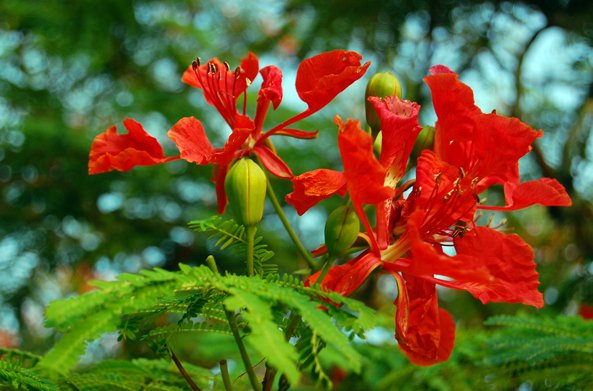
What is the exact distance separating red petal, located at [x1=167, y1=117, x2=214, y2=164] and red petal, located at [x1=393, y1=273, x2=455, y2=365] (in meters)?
0.33

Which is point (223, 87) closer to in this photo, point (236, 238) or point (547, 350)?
point (236, 238)

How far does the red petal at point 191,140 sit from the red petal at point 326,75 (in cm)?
16

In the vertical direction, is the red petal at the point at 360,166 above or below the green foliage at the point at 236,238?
above

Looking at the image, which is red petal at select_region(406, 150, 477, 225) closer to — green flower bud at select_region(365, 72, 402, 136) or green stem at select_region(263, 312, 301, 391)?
green flower bud at select_region(365, 72, 402, 136)

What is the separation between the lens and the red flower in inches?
41.8

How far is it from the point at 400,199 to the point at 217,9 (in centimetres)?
392

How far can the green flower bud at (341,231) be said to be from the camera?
3.28ft

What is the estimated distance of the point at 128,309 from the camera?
762 millimetres

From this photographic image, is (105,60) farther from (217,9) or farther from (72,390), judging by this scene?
(72,390)

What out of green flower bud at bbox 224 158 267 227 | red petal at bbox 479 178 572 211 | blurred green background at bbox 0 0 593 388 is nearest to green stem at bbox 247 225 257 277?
green flower bud at bbox 224 158 267 227

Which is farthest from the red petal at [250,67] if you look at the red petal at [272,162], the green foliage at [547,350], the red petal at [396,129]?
the green foliage at [547,350]

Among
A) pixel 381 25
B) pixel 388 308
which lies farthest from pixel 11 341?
pixel 381 25

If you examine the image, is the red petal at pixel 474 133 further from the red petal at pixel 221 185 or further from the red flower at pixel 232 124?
the red petal at pixel 221 185

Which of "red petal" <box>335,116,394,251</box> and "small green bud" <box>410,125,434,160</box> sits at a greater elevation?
"red petal" <box>335,116,394,251</box>
